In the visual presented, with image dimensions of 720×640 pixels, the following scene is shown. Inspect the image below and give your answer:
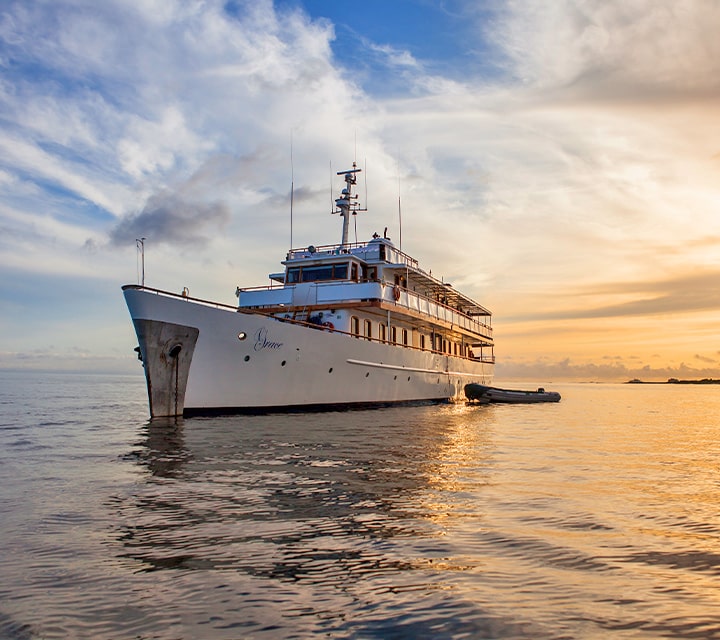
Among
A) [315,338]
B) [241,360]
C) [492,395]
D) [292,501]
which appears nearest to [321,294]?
[315,338]

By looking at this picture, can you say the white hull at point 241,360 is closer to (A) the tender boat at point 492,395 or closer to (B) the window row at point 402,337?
(B) the window row at point 402,337

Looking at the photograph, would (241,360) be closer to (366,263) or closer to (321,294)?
(321,294)

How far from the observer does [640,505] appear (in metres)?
7.31

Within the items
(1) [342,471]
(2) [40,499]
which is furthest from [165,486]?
(1) [342,471]

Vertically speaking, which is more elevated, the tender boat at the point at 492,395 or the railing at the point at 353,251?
the railing at the point at 353,251

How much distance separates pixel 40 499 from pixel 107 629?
14.9 ft

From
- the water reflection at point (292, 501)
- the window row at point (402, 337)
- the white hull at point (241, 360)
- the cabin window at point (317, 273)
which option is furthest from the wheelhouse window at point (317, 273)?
the water reflection at point (292, 501)

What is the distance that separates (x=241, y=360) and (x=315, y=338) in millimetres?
3308

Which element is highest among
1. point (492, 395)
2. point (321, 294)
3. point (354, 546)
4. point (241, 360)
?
point (321, 294)

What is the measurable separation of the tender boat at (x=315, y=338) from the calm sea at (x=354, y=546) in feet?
24.6

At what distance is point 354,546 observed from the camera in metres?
5.21

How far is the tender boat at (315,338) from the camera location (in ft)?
61.5

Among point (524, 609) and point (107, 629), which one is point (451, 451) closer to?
point (524, 609)

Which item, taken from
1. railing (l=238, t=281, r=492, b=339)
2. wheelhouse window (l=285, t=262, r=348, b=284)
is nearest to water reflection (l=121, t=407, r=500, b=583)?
railing (l=238, t=281, r=492, b=339)
